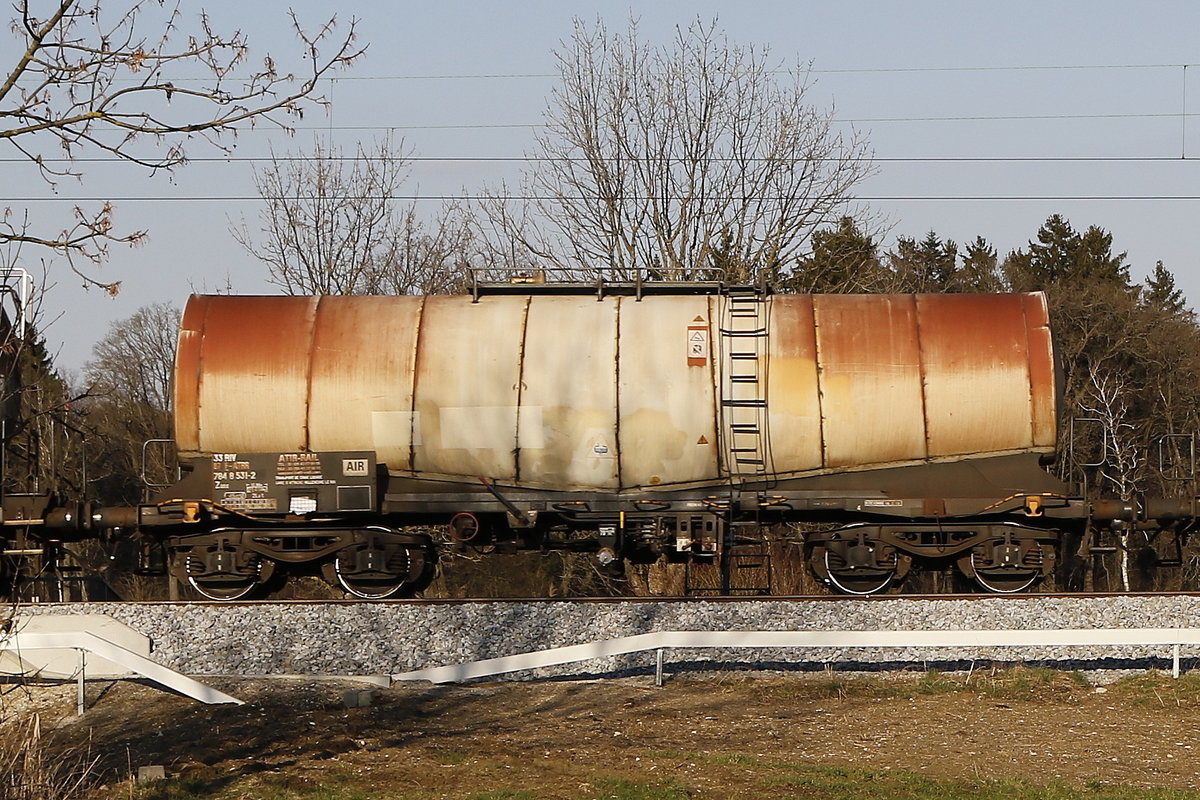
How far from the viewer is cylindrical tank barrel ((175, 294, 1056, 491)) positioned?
49.4 ft

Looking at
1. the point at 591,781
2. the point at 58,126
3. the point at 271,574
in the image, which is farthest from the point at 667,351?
the point at 58,126

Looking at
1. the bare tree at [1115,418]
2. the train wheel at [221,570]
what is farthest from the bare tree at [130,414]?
the bare tree at [1115,418]

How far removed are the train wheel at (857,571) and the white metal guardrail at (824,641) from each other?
4.13 meters

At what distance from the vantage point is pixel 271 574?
51.4ft

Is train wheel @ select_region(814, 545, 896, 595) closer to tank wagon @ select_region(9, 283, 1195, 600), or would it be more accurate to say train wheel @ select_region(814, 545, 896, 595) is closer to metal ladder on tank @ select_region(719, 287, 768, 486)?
tank wagon @ select_region(9, 283, 1195, 600)

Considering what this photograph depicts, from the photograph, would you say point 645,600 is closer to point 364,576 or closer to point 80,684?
point 364,576

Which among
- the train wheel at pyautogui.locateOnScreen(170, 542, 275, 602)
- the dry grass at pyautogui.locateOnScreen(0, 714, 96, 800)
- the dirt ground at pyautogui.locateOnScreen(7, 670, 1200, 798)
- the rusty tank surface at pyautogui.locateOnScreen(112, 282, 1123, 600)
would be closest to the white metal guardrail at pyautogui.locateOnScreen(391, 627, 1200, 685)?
the dirt ground at pyautogui.locateOnScreen(7, 670, 1200, 798)

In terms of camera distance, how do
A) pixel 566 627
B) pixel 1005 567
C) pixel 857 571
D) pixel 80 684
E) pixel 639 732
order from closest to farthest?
pixel 639 732, pixel 80 684, pixel 566 627, pixel 1005 567, pixel 857 571

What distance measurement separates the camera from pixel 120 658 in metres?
10.1

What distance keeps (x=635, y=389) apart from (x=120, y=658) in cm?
682

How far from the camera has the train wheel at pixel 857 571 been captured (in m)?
15.4

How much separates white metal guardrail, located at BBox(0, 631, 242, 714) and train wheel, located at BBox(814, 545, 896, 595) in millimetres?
7686

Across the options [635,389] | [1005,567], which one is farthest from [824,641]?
[1005,567]

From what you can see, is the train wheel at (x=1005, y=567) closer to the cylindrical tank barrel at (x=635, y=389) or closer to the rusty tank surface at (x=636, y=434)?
the rusty tank surface at (x=636, y=434)
